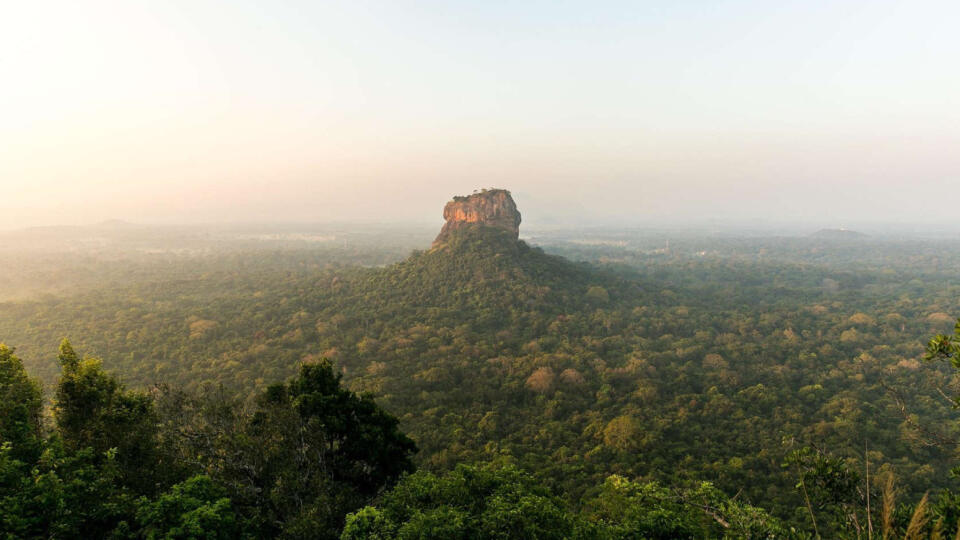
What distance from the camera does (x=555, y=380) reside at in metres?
42.4

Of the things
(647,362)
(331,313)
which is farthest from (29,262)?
(647,362)

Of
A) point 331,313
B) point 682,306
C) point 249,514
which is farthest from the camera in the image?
point 682,306

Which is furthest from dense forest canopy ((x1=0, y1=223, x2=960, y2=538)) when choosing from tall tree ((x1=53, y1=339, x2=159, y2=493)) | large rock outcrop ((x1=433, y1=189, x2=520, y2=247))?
large rock outcrop ((x1=433, y1=189, x2=520, y2=247))

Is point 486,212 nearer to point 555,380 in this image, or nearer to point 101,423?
point 555,380

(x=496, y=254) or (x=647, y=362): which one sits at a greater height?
(x=496, y=254)

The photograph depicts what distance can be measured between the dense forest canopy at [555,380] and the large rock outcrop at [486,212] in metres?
6.47

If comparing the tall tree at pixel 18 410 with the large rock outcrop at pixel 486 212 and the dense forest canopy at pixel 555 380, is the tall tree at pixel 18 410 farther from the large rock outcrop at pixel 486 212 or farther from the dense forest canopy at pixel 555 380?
the large rock outcrop at pixel 486 212

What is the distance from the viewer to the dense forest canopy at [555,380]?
12.8 meters

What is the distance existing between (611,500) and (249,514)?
13.9 m

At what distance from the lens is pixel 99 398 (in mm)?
13555

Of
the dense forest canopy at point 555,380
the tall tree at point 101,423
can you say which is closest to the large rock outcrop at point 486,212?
the dense forest canopy at point 555,380

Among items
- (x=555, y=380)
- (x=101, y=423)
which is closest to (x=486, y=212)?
(x=555, y=380)

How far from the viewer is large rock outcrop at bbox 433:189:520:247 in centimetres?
9481

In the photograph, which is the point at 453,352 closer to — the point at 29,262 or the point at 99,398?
the point at 99,398
